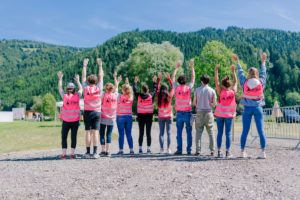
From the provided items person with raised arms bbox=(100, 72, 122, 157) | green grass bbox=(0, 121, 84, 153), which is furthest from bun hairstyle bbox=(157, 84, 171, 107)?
green grass bbox=(0, 121, 84, 153)

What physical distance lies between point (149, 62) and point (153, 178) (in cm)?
5476

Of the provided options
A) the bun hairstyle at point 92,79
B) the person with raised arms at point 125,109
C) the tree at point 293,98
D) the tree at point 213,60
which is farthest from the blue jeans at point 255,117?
the tree at point 293,98

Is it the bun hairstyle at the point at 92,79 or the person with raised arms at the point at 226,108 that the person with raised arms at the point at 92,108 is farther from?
the person with raised arms at the point at 226,108

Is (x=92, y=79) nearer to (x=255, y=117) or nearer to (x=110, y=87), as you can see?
(x=110, y=87)

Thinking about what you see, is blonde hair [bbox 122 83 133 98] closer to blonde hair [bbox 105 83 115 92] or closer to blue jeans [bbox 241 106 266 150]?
blonde hair [bbox 105 83 115 92]

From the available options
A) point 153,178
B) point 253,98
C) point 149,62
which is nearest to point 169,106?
point 253,98

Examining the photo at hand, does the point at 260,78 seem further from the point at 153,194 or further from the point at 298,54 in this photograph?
the point at 298,54

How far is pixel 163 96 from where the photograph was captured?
12.6m

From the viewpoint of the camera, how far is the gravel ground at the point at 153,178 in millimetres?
6871

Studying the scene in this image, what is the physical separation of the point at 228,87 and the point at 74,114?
13.7 ft

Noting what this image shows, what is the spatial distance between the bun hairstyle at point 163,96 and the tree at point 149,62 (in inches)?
1883

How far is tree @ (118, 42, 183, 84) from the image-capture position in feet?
203

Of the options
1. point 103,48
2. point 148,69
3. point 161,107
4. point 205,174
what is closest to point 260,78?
point 161,107

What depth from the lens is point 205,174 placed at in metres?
8.52
